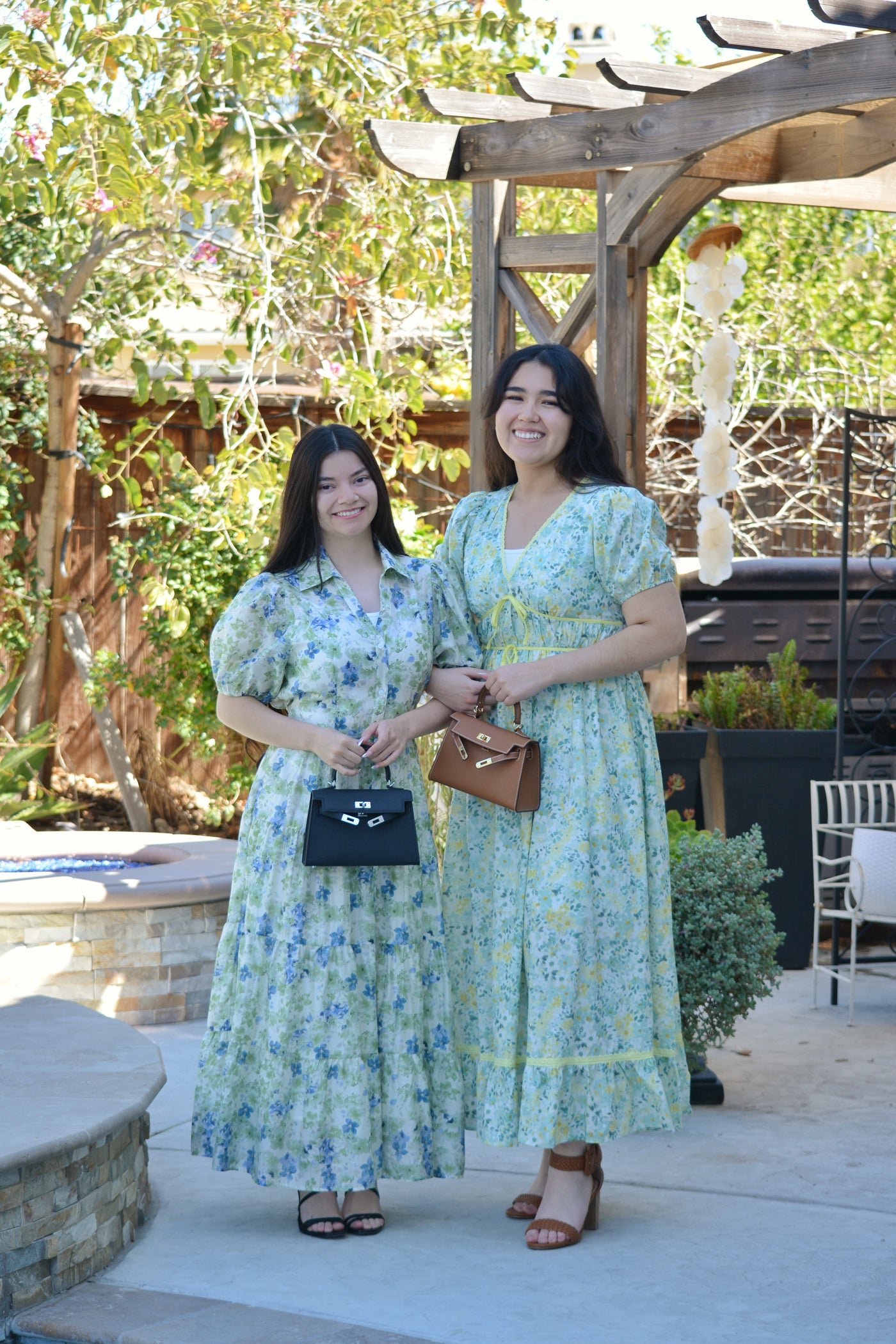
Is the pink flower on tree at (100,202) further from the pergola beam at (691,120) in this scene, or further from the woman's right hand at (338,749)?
the woman's right hand at (338,749)

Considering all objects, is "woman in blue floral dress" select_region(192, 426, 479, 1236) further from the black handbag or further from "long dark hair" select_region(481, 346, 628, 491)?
"long dark hair" select_region(481, 346, 628, 491)

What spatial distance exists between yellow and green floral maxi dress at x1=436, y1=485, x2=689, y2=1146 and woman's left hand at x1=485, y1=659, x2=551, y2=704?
87mm

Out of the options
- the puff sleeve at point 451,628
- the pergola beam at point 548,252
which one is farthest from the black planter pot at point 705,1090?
the pergola beam at point 548,252

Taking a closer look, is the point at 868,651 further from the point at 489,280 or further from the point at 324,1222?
the point at 324,1222

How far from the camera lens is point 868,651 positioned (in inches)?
261

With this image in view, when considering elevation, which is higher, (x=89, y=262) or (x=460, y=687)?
(x=89, y=262)

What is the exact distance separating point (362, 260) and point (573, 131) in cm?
286

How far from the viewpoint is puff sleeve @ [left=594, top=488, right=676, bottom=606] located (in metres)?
3.04

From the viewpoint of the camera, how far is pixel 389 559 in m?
3.20

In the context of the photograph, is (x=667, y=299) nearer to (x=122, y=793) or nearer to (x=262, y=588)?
(x=122, y=793)

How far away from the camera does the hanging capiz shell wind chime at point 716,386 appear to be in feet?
16.5

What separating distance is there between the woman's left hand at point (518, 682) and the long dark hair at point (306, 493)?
1.45ft

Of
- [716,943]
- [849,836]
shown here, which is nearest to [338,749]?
[716,943]

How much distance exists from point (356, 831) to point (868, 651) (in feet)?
13.8
